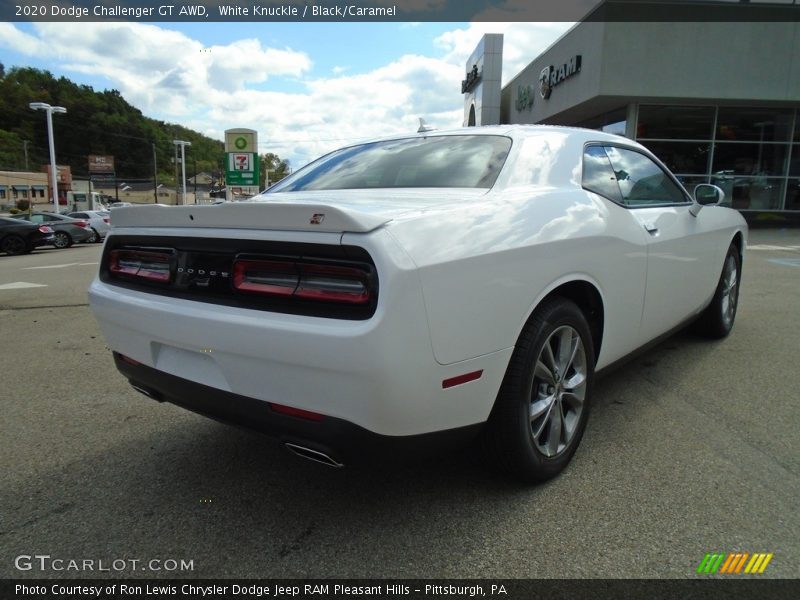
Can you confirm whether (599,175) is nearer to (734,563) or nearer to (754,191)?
(734,563)

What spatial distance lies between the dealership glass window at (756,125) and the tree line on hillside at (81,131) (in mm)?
83699

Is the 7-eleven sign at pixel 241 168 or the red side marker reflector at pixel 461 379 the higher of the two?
the 7-eleven sign at pixel 241 168

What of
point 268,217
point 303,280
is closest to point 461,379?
point 303,280

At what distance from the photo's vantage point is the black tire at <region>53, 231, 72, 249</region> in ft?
67.2

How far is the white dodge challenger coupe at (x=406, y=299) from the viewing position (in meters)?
1.84

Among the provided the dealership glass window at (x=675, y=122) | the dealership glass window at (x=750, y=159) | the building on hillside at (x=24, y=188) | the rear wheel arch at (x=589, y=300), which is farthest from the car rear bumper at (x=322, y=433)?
the building on hillside at (x=24, y=188)

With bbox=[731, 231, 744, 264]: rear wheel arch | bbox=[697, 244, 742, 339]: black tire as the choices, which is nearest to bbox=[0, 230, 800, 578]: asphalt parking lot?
bbox=[697, 244, 742, 339]: black tire

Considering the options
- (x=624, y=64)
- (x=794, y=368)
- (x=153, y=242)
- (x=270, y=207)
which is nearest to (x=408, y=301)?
(x=270, y=207)

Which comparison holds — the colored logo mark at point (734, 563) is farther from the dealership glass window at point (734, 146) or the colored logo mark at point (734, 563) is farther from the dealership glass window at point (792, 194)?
the dealership glass window at point (792, 194)

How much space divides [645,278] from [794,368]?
1.88 meters

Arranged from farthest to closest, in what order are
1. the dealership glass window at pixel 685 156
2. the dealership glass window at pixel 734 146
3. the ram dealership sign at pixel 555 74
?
the ram dealership sign at pixel 555 74
the dealership glass window at pixel 685 156
the dealership glass window at pixel 734 146

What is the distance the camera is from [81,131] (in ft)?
308

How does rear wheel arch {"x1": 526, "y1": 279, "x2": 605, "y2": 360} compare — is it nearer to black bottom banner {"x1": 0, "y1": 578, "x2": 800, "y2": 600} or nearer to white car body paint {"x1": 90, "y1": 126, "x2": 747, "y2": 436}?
white car body paint {"x1": 90, "y1": 126, "x2": 747, "y2": 436}

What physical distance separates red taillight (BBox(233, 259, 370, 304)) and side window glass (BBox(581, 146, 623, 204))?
Result: 5.14 ft
